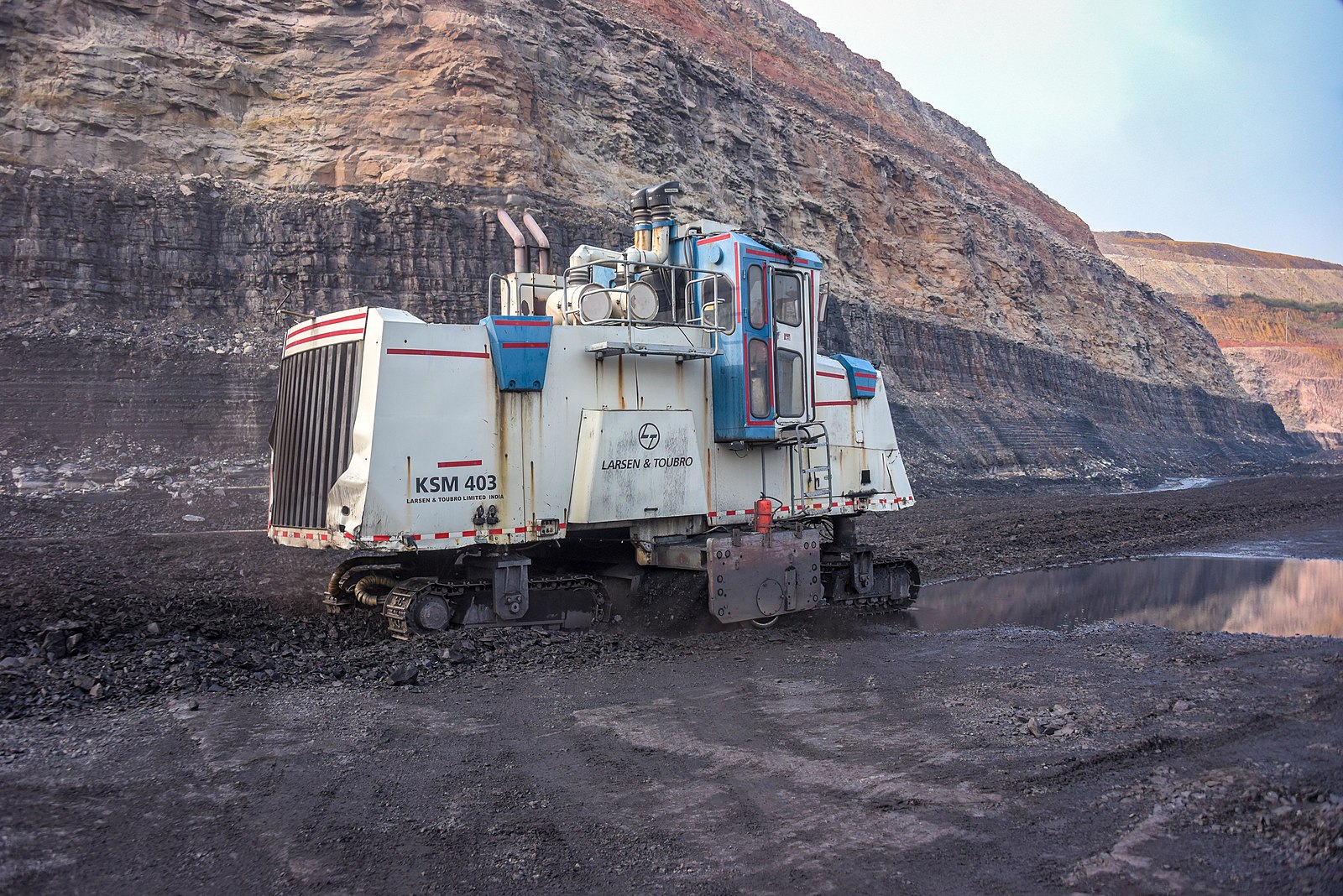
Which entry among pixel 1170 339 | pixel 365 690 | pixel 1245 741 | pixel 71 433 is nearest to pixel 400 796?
pixel 365 690

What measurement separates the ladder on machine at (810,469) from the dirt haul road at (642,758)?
6.32 ft

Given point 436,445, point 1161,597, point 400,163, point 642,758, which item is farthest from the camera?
point 400,163

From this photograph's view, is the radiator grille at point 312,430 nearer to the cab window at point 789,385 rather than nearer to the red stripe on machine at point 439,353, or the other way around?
the red stripe on machine at point 439,353

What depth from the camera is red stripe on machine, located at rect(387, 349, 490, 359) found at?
774 cm

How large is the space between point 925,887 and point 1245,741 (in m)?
2.70

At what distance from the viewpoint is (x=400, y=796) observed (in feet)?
15.8

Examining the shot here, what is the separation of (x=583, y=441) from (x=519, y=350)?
1035 mm

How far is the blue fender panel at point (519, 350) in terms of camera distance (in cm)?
820

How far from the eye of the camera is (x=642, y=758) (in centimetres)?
548

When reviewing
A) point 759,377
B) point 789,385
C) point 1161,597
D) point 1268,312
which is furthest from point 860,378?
point 1268,312

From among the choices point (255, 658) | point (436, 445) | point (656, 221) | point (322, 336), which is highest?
point (656, 221)

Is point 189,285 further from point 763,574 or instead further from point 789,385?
point 763,574

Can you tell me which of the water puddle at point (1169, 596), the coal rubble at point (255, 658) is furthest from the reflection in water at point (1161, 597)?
the coal rubble at point (255, 658)

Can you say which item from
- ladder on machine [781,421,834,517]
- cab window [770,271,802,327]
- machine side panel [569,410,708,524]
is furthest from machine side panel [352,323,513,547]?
ladder on machine [781,421,834,517]
